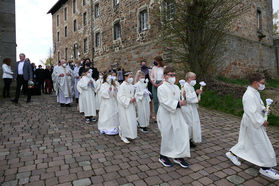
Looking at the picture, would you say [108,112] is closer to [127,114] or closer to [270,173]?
[127,114]

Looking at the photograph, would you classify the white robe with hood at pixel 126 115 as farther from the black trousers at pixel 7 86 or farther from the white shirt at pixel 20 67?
the black trousers at pixel 7 86

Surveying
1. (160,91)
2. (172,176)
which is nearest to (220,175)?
(172,176)

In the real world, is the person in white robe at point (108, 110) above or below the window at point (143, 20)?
below

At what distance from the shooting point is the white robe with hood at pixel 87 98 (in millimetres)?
6957

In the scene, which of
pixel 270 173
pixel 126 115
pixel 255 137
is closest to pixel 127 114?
pixel 126 115

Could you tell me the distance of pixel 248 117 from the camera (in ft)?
11.9

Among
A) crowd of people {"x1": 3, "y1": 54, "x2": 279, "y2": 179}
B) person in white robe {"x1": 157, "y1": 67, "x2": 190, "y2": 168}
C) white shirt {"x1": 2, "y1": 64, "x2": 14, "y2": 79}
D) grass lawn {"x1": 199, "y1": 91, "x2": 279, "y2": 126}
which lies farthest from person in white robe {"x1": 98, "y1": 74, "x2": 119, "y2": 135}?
white shirt {"x1": 2, "y1": 64, "x2": 14, "y2": 79}

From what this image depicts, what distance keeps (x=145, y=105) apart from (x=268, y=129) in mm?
3493

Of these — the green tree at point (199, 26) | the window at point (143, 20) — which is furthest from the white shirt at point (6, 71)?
the window at point (143, 20)

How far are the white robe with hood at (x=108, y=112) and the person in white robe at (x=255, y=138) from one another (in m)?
3.11

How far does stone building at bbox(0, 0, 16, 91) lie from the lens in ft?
38.9

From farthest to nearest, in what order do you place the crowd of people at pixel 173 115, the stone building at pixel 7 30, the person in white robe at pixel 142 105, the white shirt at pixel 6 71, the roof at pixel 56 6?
the roof at pixel 56 6, the stone building at pixel 7 30, the white shirt at pixel 6 71, the person in white robe at pixel 142 105, the crowd of people at pixel 173 115

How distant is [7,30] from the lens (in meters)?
12.0

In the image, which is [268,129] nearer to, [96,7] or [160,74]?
[160,74]
